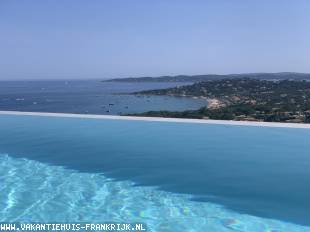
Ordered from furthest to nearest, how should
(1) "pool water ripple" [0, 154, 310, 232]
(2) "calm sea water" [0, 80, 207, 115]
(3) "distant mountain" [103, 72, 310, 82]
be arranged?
(3) "distant mountain" [103, 72, 310, 82] < (2) "calm sea water" [0, 80, 207, 115] < (1) "pool water ripple" [0, 154, 310, 232]

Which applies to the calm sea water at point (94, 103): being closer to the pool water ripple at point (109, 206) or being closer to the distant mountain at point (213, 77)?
the distant mountain at point (213, 77)

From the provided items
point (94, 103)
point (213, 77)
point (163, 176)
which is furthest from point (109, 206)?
point (213, 77)

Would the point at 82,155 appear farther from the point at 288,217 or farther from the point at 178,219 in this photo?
the point at 288,217

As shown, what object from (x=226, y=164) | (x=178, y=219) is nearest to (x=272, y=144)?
(x=226, y=164)

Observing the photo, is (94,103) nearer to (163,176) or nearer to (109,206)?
(163,176)

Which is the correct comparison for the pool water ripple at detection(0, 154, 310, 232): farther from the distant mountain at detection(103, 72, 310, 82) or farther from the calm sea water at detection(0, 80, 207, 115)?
the distant mountain at detection(103, 72, 310, 82)

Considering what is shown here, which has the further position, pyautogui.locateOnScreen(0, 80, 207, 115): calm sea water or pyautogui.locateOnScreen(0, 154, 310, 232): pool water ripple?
pyautogui.locateOnScreen(0, 80, 207, 115): calm sea water

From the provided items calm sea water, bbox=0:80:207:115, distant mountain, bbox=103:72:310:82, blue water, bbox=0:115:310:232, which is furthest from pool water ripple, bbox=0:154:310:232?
distant mountain, bbox=103:72:310:82

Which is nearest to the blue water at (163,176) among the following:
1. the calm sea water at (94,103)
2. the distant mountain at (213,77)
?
the calm sea water at (94,103)
